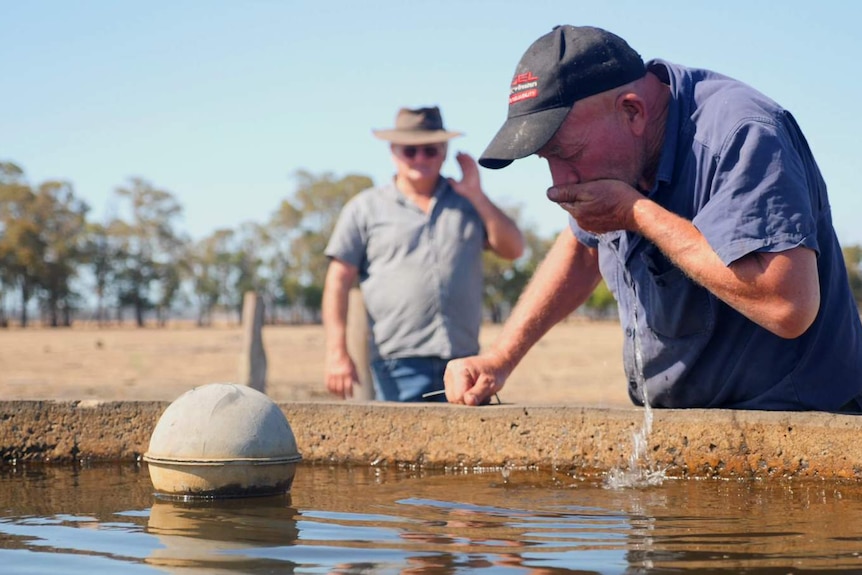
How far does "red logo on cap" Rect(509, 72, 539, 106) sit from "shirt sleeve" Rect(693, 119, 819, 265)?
66cm

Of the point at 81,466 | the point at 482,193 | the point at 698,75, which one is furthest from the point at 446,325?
the point at 698,75

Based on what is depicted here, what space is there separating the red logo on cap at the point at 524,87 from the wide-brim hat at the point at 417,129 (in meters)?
2.89

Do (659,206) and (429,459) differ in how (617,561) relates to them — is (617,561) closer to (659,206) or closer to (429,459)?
(659,206)

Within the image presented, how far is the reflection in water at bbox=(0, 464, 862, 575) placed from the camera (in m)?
3.40

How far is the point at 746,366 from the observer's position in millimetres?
4426

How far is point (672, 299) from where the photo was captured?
4.27 meters

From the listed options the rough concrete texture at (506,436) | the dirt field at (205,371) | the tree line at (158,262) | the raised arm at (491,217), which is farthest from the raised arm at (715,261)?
the tree line at (158,262)

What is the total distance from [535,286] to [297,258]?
326 ft

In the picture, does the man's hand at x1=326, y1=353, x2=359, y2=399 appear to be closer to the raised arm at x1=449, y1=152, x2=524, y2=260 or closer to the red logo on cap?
the raised arm at x1=449, y1=152, x2=524, y2=260

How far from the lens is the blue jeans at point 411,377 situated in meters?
6.65

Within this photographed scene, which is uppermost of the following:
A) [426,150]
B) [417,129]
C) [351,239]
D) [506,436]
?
[417,129]

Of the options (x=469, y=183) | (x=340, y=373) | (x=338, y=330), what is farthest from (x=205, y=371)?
(x=469, y=183)

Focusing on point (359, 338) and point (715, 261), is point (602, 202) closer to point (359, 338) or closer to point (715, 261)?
point (715, 261)

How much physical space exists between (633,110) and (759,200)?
57 centimetres
